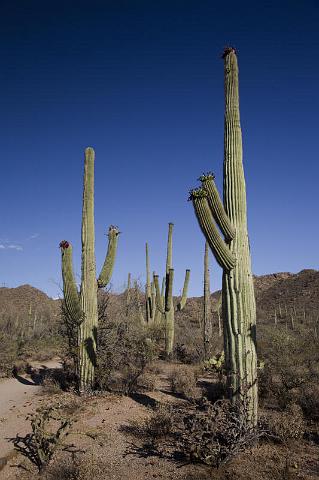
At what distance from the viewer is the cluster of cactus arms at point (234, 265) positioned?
5.68 meters

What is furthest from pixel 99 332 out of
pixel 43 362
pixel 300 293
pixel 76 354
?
pixel 300 293

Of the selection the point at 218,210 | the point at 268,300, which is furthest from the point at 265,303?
the point at 218,210

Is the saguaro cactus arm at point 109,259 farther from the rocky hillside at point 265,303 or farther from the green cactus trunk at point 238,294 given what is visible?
the rocky hillside at point 265,303

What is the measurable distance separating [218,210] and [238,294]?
1342 millimetres

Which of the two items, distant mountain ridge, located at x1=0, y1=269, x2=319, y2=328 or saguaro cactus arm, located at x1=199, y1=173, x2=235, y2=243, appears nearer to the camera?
saguaro cactus arm, located at x1=199, y1=173, x2=235, y2=243

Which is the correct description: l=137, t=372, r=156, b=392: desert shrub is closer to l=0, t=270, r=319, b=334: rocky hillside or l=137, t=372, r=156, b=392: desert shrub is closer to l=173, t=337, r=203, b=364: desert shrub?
l=173, t=337, r=203, b=364: desert shrub

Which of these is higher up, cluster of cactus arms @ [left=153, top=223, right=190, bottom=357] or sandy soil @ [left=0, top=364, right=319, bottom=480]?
cluster of cactus arms @ [left=153, top=223, right=190, bottom=357]

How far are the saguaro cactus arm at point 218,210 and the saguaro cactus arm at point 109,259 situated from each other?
4.78 metres

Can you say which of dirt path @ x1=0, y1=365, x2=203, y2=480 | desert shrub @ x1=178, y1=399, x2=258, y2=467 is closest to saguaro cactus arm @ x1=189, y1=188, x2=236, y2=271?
desert shrub @ x1=178, y1=399, x2=258, y2=467

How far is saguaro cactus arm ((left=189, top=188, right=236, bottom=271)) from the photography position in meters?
5.83

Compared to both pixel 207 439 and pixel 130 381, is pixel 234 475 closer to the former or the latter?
pixel 207 439

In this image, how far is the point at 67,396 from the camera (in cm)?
900

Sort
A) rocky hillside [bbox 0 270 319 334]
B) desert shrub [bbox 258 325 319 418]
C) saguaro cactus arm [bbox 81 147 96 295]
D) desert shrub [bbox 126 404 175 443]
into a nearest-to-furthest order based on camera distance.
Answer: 1. desert shrub [bbox 126 404 175 443]
2. desert shrub [bbox 258 325 319 418]
3. saguaro cactus arm [bbox 81 147 96 295]
4. rocky hillside [bbox 0 270 319 334]

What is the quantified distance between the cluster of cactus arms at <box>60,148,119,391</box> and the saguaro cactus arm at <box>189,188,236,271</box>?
14.4 feet
